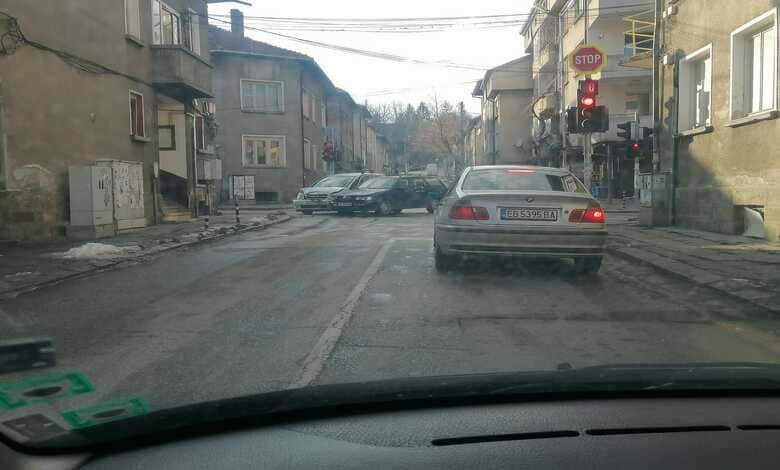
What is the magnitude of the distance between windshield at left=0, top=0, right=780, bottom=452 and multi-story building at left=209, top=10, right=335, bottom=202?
9596 millimetres

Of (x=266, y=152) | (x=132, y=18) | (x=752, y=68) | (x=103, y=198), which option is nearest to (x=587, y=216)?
(x=752, y=68)

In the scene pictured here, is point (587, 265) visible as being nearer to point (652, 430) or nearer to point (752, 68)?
point (752, 68)

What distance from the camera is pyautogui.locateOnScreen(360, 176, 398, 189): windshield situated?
2548 cm

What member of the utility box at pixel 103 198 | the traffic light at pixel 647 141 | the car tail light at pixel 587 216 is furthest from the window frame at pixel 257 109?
the car tail light at pixel 587 216

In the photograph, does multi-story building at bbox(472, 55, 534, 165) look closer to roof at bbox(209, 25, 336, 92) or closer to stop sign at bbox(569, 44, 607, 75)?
roof at bbox(209, 25, 336, 92)

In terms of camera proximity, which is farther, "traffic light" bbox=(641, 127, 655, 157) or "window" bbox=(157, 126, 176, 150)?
"window" bbox=(157, 126, 176, 150)

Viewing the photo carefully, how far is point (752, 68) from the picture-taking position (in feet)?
41.7

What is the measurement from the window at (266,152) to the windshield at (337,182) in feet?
35.8

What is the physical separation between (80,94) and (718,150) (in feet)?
43.1

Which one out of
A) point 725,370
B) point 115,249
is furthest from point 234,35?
point 725,370

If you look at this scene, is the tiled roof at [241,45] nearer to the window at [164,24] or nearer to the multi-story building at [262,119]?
the multi-story building at [262,119]

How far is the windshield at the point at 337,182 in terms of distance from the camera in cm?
2722

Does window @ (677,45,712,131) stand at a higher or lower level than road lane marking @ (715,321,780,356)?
higher

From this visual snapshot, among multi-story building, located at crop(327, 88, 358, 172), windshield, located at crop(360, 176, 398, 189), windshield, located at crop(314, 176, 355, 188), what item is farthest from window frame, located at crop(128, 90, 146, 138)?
multi-story building, located at crop(327, 88, 358, 172)
